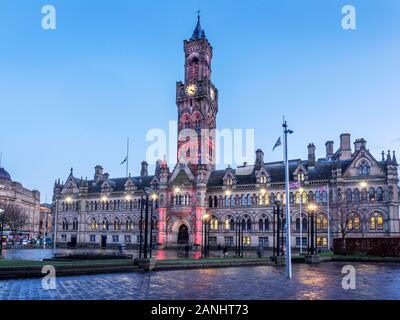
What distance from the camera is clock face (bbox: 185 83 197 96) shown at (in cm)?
8294

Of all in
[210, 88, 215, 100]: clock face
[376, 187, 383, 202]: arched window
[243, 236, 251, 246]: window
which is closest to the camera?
[376, 187, 383, 202]: arched window

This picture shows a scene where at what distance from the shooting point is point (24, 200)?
146m

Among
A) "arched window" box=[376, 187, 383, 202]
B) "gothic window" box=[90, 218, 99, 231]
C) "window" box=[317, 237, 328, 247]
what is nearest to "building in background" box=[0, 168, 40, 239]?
"gothic window" box=[90, 218, 99, 231]

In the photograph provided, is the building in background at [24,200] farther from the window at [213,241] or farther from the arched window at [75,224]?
the window at [213,241]

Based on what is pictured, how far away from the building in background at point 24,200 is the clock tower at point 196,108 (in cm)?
6167

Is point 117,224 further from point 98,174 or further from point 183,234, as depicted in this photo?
point 183,234

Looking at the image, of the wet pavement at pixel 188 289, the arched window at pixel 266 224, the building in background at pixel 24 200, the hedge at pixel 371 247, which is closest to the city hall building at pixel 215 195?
the arched window at pixel 266 224

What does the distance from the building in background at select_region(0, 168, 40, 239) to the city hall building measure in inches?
1604

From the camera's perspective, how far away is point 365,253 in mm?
45000

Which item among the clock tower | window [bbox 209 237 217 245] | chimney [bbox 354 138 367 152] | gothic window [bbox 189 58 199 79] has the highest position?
gothic window [bbox 189 58 199 79]

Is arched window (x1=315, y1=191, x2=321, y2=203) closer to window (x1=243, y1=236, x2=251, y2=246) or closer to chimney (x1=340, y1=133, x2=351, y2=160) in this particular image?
chimney (x1=340, y1=133, x2=351, y2=160)

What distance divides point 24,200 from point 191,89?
310ft

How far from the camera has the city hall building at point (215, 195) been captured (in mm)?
59719
